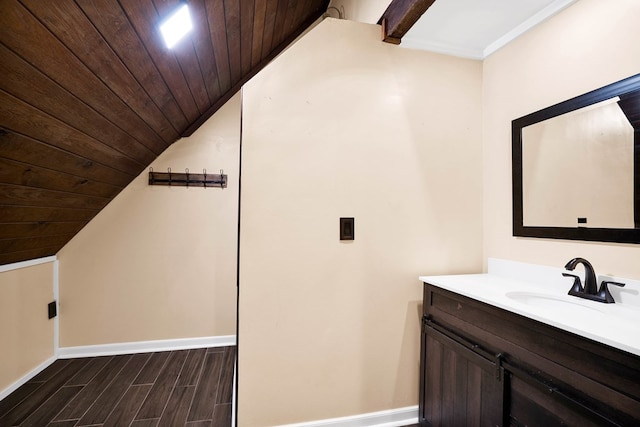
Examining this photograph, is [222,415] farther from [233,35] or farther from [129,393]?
[233,35]

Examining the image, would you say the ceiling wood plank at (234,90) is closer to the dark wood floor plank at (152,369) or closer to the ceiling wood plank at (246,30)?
the ceiling wood plank at (246,30)

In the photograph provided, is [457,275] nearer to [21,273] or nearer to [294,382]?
[294,382]

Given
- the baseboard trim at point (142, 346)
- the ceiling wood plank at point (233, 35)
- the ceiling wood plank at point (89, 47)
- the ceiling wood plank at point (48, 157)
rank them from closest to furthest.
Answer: the ceiling wood plank at point (89, 47) → the ceiling wood plank at point (48, 157) → the ceiling wood plank at point (233, 35) → the baseboard trim at point (142, 346)

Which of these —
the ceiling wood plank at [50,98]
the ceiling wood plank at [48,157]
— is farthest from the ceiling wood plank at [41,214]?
the ceiling wood plank at [50,98]

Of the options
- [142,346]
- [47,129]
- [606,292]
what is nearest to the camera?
[606,292]

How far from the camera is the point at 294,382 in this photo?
5.19 feet

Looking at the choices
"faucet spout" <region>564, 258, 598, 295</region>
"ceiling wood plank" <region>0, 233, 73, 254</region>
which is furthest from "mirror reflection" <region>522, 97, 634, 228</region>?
"ceiling wood plank" <region>0, 233, 73, 254</region>

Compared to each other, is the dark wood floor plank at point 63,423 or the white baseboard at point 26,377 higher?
the white baseboard at point 26,377

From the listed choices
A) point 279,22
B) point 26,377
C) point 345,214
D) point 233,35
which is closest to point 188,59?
point 233,35

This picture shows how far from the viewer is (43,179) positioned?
5.17 ft

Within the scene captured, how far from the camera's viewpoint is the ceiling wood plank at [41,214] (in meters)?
1.60

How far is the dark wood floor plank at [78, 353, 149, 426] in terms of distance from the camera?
176 centimetres

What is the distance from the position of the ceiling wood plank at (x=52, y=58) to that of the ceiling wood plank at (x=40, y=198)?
1.98ft

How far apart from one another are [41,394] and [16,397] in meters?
0.14
